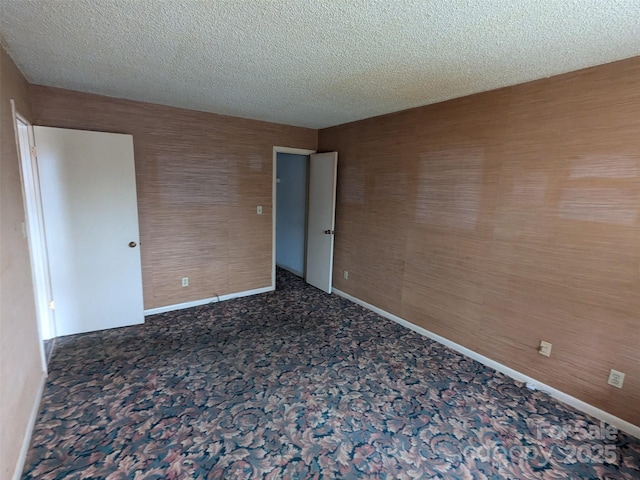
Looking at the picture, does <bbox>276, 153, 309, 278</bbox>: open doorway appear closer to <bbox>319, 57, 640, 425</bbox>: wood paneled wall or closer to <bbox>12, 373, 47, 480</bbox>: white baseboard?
<bbox>319, 57, 640, 425</bbox>: wood paneled wall

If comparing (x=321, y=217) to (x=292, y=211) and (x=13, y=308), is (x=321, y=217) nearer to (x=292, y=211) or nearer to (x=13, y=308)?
(x=292, y=211)

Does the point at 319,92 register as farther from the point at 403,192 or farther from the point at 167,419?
the point at 167,419

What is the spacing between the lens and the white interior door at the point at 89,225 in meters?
2.93

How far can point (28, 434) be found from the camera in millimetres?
1866

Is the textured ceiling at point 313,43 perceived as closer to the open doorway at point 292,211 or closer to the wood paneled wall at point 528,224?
the wood paneled wall at point 528,224

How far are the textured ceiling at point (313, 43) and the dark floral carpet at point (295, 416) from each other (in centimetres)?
245

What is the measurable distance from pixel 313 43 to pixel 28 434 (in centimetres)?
295

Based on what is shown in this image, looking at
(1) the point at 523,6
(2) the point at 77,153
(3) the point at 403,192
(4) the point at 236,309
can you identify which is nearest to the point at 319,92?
(3) the point at 403,192

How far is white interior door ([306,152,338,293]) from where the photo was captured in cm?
439

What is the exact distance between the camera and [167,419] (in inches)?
82.1

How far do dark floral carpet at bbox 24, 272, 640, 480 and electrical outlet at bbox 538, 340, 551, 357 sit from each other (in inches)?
Result: 13.3

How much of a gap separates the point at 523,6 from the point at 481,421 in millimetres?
2486

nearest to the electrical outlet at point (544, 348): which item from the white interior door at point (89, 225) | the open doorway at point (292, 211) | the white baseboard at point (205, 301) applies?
the white baseboard at point (205, 301)

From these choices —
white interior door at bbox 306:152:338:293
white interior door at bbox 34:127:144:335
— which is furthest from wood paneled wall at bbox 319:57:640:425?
white interior door at bbox 34:127:144:335
